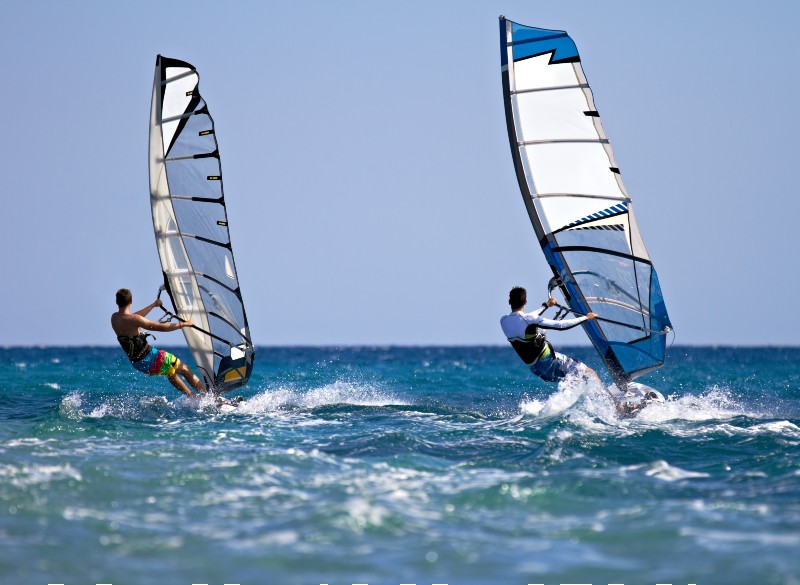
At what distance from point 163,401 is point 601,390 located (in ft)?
15.7

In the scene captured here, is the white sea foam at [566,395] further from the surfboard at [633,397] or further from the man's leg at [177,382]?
the man's leg at [177,382]

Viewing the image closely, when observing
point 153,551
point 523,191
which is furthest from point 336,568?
point 523,191

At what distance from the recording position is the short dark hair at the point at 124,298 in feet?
31.8

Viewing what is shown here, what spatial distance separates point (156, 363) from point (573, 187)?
4.64 metres

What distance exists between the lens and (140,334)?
9.82 m

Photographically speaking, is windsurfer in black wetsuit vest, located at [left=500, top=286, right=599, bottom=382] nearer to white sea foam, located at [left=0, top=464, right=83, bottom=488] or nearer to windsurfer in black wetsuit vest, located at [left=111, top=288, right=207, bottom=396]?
windsurfer in black wetsuit vest, located at [left=111, top=288, right=207, bottom=396]

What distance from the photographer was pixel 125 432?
8.36 meters

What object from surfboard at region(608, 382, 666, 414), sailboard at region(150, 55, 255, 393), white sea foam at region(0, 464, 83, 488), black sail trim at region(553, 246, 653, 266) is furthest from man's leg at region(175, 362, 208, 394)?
surfboard at region(608, 382, 666, 414)

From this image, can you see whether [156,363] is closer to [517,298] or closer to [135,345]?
[135,345]

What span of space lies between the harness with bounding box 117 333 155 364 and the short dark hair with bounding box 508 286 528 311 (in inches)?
147

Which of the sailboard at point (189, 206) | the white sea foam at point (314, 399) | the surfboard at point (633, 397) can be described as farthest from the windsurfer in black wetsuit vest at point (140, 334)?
the surfboard at point (633, 397)

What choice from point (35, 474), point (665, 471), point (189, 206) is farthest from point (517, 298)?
point (35, 474)

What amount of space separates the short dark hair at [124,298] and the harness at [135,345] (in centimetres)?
33

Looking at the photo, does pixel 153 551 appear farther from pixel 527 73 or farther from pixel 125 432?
pixel 527 73
